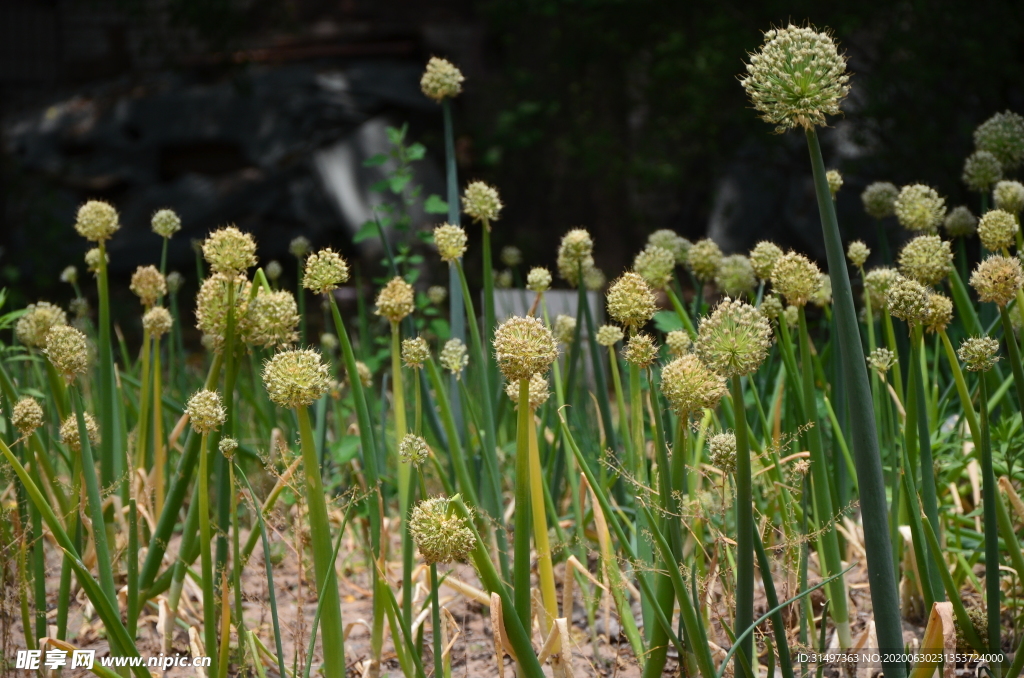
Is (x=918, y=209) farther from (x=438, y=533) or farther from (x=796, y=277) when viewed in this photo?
(x=438, y=533)

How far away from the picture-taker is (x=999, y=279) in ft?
4.22

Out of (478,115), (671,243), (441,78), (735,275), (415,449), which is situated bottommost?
(415,449)

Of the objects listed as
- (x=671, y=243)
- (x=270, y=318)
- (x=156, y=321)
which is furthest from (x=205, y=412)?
(x=671, y=243)

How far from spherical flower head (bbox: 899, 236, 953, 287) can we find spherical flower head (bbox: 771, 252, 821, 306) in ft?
0.62

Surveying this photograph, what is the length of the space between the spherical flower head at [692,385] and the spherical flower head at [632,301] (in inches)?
6.7

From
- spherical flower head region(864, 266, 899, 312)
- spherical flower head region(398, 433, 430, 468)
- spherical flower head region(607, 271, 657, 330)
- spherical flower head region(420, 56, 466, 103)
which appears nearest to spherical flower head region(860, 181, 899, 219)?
spherical flower head region(864, 266, 899, 312)

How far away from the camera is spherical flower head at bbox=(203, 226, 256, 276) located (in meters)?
1.32

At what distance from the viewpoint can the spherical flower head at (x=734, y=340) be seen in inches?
41.6

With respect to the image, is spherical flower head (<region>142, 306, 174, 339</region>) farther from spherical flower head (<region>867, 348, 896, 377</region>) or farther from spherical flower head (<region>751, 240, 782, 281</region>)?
spherical flower head (<region>867, 348, 896, 377</region>)

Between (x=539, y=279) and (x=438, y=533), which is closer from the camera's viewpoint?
(x=438, y=533)

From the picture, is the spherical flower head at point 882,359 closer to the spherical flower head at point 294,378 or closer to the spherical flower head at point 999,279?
the spherical flower head at point 999,279

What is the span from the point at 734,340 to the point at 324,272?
604mm

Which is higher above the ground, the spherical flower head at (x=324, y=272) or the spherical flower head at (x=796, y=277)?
the spherical flower head at (x=324, y=272)

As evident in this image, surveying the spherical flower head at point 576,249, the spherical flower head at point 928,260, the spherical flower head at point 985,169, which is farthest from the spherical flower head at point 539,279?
the spherical flower head at point 985,169
